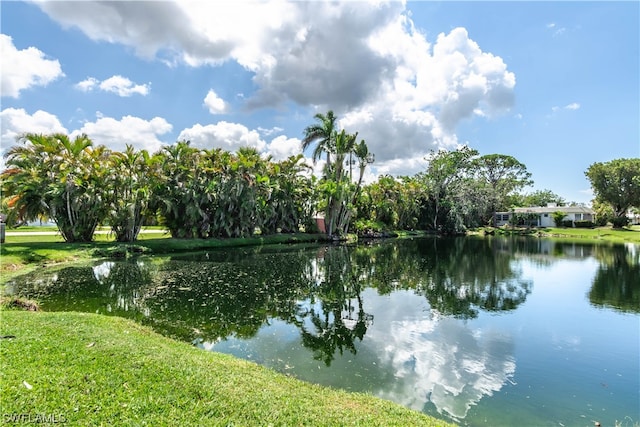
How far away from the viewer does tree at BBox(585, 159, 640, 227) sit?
6278cm

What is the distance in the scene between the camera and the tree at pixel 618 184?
2472 inches

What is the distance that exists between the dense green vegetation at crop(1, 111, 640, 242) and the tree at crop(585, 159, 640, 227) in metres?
0.19

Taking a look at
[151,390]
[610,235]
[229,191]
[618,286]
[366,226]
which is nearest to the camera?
[151,390]

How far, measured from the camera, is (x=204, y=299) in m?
13.2

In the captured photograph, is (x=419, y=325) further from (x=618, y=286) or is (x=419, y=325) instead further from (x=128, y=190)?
(x=128, y=190)

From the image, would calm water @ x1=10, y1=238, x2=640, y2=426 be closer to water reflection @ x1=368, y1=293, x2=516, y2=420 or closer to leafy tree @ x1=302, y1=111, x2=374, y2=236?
water reflection @ x1=368, y1=293, x2=516, y2=420

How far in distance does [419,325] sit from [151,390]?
8505mm

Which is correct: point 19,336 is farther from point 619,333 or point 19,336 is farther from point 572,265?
point 572,265

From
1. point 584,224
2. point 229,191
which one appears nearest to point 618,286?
point 229,191

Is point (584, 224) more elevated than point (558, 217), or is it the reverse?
point (558, 217)

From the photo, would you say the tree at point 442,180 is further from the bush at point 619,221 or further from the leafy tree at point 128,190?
the leafy tree at point 128,190

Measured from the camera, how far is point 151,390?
16.3ft

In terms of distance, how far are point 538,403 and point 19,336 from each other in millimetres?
10083

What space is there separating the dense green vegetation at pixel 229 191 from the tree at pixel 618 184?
0.19 meters
